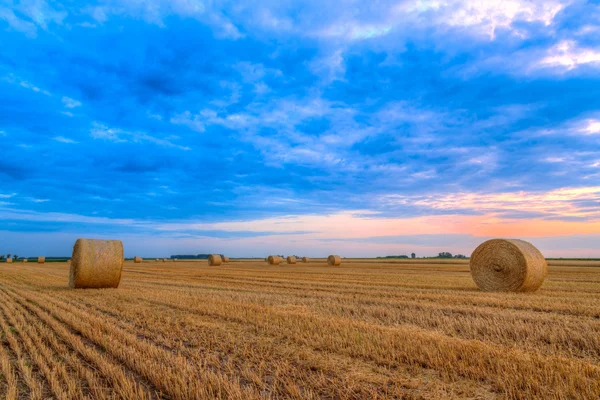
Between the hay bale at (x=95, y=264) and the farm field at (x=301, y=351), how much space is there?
4438mm

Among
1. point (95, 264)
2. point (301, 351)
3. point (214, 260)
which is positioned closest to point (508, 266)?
point (301, 351)

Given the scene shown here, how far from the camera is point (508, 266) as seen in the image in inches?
523

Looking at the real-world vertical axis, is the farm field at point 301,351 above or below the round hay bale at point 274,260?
below

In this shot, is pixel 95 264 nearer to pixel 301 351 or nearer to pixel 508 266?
pixel 301 351

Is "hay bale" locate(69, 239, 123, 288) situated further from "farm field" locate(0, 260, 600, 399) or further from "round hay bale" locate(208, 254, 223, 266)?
"round hay bale" locate(208, 254, 223, 266)

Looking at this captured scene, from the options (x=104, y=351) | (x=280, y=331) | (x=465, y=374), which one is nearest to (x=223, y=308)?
(x=280, y=331)

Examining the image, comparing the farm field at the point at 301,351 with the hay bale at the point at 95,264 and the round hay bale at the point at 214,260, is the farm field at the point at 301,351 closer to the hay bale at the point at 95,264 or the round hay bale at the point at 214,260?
the hay bale at the point at 95,264

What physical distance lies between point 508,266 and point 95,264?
1432 centimetres

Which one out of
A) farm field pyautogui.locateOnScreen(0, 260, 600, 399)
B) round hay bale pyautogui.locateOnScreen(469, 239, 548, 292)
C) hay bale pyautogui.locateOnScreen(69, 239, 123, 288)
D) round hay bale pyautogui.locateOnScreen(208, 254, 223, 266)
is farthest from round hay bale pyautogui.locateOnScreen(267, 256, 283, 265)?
farm field pyautogui.locateOnScreen(0, 260, 600, 399)

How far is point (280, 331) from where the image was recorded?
650 cm

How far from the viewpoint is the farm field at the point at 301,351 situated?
3.95m

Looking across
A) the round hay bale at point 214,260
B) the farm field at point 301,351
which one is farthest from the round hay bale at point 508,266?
the round hay bale at point 214,260

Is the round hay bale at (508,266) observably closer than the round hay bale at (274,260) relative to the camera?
Yes

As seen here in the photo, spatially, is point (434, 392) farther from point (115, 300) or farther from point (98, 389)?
point (115, 300)
